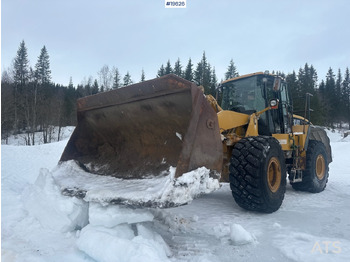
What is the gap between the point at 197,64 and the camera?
1863 inches

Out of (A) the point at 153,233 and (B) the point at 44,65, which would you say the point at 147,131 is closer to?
(A) the point at 153,233

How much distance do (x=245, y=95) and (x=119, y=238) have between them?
3.83 meters

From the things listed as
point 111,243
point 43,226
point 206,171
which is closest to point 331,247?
point 206,171

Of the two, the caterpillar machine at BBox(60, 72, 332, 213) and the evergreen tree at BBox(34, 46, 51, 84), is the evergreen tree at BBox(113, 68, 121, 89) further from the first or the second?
the caterpillar machine at BBox(60, 72, 332, 213)

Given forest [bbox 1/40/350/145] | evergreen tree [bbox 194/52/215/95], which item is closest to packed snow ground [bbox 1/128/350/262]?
forest [bbox 1/40/350/145]

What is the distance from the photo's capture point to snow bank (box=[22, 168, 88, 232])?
299cm

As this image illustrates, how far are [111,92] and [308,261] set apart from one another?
3.06 meters

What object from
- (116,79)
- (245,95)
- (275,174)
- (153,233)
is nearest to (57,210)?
(153,233)

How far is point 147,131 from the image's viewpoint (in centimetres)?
365

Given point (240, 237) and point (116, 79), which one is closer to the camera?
point (240, 237)

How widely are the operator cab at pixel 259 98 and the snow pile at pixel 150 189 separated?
2613 mm

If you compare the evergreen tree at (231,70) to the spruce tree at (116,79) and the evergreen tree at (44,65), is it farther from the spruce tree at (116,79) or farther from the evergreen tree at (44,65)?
the evergreen tree at (44,65)

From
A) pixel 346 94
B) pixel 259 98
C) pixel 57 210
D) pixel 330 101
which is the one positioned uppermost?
pixel 346 94

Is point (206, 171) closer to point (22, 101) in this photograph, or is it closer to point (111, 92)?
point (111, 92)
